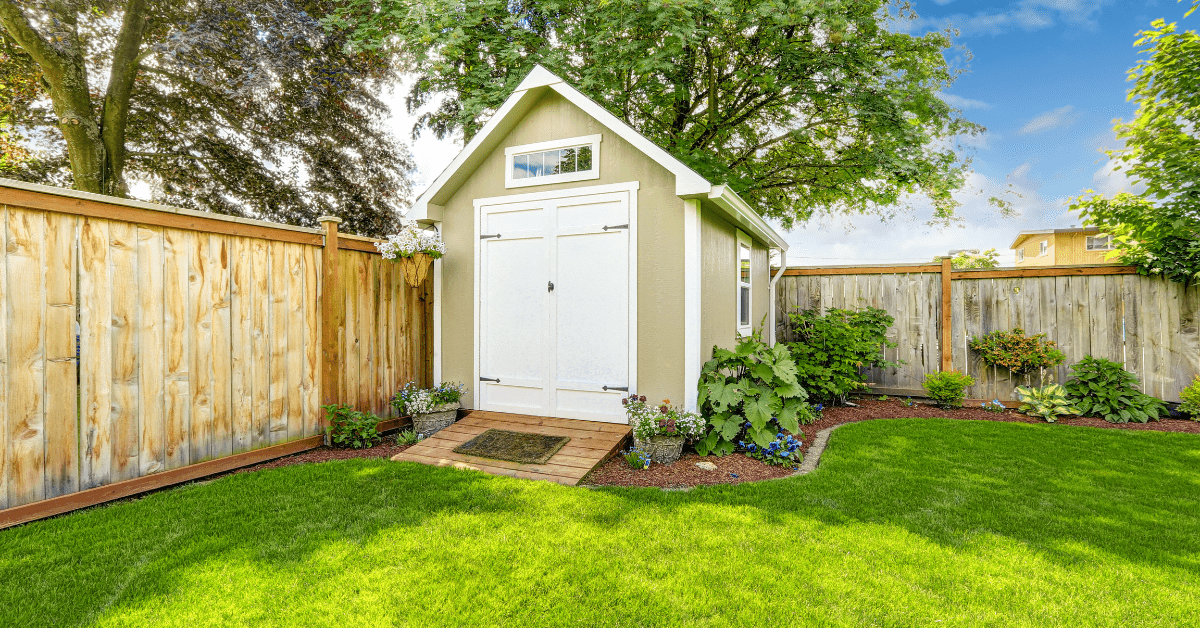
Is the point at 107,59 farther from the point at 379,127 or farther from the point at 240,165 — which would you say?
the point at 379,127

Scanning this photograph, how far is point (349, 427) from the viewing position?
440 cm

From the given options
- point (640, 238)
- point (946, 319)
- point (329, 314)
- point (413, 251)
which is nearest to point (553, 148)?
point (640, 238)

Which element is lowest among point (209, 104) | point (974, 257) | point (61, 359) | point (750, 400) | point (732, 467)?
point (732, 467)

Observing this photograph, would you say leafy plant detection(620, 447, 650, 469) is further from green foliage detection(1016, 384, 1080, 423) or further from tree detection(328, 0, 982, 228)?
tree detection(328, 0, 982, 228)

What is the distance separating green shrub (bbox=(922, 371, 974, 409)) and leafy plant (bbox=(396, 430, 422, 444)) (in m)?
6.13

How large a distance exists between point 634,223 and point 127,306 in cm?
370

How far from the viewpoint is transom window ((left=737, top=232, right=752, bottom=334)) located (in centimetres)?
598

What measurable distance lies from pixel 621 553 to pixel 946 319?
6023mm

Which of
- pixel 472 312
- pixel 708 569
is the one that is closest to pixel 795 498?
pixel 708 569

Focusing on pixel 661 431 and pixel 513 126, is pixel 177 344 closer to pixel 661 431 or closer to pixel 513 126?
pixel 513 126

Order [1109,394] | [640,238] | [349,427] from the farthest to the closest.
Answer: [1109,394] → [640,238] → [349,427]

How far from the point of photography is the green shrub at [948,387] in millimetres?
6074

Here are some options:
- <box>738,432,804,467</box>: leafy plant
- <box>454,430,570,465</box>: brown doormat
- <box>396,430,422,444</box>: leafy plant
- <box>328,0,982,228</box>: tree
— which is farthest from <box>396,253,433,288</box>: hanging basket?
<box>738,432,804,467</box>: leafy plant

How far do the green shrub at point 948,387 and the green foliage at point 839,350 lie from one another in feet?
1.60
